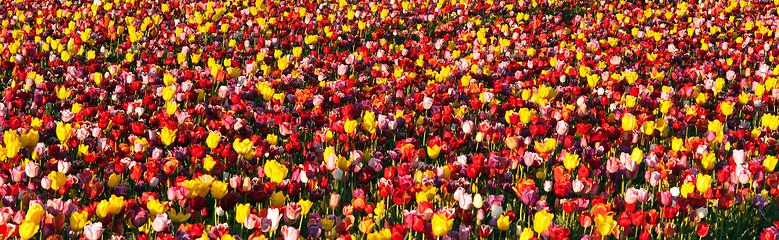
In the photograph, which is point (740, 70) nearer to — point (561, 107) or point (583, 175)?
point (561, 107)

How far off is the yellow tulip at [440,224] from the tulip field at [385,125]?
22 mm

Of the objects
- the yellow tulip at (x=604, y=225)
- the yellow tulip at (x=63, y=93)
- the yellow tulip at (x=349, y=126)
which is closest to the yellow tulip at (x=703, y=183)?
the yellow tulip at (x=604, y=225)

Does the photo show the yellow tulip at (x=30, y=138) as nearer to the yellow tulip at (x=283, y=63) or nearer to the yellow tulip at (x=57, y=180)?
the yellow tulip at (x=57, y=180)

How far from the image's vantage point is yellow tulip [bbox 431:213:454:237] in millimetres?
3088

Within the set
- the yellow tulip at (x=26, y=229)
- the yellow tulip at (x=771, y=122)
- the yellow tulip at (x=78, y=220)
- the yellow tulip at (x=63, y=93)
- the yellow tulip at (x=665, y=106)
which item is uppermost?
the yellow tulip at (x=26, y=229)

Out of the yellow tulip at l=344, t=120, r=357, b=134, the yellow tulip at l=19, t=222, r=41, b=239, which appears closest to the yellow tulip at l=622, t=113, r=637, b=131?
the yellow tulip at l=344, t=120, r=357, b=134

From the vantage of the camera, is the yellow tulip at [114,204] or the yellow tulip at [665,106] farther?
the yellow tulip at [665,106]

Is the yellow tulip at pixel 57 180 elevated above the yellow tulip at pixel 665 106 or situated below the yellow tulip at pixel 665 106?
above

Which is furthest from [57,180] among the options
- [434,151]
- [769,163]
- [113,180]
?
[769,163]

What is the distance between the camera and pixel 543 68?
26.1 ft

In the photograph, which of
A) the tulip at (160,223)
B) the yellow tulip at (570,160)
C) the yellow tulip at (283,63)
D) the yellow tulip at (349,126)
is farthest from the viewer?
the yellow tulip at (283,63)

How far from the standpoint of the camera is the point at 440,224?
10.2 feet

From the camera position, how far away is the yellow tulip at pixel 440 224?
3.09m

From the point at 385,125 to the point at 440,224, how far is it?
83.3 inches
